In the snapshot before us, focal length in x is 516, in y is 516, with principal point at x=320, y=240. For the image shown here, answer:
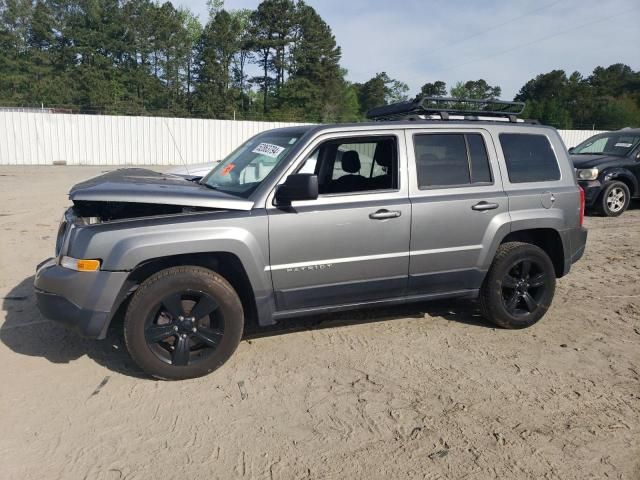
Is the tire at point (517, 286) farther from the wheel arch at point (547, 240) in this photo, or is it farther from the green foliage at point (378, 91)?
the green foliage at point (378, 91)

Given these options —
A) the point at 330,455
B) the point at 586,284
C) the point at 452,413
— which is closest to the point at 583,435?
the point at 452,413

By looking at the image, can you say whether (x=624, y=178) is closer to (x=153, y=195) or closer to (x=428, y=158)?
(x=428, y=158)

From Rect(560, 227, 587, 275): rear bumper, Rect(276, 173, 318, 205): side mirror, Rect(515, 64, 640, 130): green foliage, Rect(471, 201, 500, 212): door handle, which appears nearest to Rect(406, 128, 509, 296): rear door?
Rect(471, 201, 500, 212): door handle

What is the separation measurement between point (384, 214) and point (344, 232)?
37 cm

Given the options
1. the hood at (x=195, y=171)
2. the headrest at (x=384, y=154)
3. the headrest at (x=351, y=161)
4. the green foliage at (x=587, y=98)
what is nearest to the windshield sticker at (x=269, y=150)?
the headrest at (x=351, y=161)

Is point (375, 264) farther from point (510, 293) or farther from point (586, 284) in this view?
point (586, 284)

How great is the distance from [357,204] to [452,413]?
1651 mm

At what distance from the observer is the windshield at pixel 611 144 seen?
11.1 meters

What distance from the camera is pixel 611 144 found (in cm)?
1145

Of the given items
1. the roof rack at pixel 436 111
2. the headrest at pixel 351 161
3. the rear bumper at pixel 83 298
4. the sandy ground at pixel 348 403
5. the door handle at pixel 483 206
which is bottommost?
the sandy ground at pixel 348 403

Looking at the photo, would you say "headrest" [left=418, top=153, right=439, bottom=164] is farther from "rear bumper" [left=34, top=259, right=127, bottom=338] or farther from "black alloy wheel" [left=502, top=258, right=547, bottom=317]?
"rear bumper" [left=34, top=259, right=127, bottom=338]

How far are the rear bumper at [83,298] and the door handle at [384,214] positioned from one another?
1.86 metres

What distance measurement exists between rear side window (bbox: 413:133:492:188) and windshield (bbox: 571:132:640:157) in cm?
824

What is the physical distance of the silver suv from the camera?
353 cm
